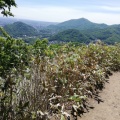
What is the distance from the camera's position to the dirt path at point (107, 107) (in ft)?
19.4

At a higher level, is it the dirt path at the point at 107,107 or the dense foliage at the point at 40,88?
the dense foliage at the point at 40,88

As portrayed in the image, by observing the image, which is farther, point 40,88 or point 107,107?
point 107,107

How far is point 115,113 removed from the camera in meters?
6.30

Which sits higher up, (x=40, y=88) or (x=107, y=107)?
(x=40, y=88)

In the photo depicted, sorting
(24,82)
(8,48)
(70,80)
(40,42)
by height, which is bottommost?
(40,42)

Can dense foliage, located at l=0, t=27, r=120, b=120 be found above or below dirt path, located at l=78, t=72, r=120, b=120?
above

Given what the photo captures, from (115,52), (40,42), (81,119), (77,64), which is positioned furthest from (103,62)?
(40,42)

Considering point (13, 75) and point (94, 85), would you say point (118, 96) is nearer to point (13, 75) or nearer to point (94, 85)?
point (94, 85)

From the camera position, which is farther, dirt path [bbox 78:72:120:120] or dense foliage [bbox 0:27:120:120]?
dirt path [bbox 78:72:120:120]

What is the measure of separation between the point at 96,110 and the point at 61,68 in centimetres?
129

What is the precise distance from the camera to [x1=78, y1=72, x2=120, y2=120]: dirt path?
591 cm

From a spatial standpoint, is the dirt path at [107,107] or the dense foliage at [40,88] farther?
the dirt path at [107,107]

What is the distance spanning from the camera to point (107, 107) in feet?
21.9

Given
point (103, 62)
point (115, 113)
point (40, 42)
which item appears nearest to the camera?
point (115, 113)
